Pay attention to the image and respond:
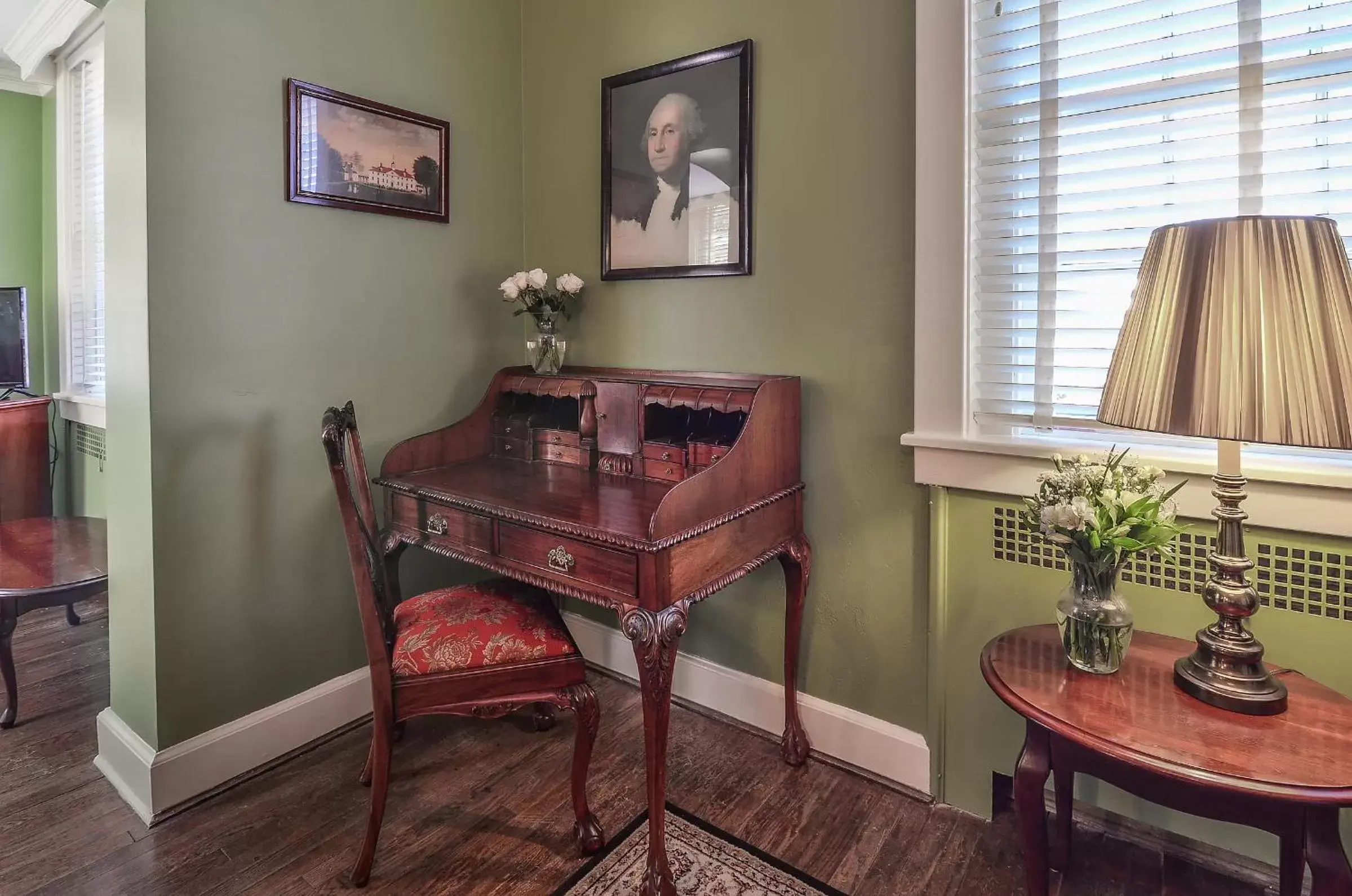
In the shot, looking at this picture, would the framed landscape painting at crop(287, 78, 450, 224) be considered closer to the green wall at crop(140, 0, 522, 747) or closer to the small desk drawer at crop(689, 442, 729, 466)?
the green wall at crop(140, 0, 522, 747)

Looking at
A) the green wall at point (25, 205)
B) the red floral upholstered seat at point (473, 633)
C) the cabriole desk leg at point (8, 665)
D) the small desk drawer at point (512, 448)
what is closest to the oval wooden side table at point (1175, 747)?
the red floral upholstered seat at point (473, 633)

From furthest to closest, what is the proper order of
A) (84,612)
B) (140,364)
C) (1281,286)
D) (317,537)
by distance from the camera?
(84,612), (317,537), (140,364), (1281,286)

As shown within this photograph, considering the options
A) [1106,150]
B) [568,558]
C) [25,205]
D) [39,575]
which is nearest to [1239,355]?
[1106,150]

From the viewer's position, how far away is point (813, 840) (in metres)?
1.76

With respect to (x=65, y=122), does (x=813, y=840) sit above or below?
below

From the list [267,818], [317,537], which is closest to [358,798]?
[267,818]

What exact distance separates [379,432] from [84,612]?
6.87 feet

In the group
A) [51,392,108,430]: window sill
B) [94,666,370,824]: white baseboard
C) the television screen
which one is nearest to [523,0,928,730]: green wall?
[94,666,370,824]: white baseboard

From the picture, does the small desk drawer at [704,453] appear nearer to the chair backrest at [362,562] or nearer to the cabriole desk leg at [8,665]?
the chair backrest at [362,562]

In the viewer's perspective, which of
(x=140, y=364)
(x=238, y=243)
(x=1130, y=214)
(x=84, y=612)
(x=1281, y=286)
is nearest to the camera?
(x=1281, y=286)

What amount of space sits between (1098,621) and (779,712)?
44.4 inches

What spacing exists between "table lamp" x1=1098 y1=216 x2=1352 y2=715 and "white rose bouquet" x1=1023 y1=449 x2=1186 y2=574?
11 centimetres

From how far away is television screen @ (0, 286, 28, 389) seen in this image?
10.6 feet

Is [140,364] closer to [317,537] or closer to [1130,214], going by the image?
[317,537]
